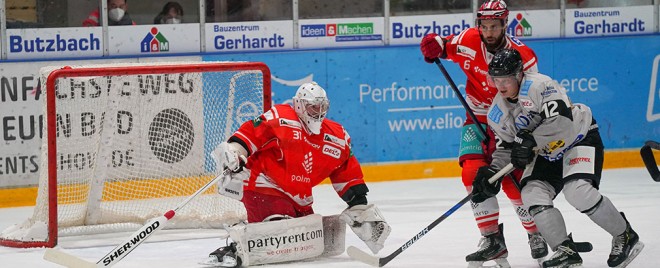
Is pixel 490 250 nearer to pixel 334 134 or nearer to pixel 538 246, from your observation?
pixel 538 246

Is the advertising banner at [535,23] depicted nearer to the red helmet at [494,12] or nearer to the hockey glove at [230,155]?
the red helmet at [494,12]

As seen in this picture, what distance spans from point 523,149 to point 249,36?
3.73 metres

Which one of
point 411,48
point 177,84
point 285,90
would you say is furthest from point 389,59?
point 177,84

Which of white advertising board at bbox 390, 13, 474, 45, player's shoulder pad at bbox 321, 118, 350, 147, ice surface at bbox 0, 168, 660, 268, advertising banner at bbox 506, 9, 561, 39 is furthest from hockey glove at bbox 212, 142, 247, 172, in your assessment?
advertising banner at bbox 506, 9, 561, 39

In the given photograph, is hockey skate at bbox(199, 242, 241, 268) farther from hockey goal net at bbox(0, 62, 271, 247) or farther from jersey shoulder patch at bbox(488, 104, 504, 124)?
jersey shoulder patch at bbox(488, 104, 504, 124)

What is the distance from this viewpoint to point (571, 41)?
30.2ft

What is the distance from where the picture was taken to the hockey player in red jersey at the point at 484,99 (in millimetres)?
5664

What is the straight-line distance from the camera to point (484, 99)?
5918mm

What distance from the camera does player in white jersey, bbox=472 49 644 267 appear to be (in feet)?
17.6

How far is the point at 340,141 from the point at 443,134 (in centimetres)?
309

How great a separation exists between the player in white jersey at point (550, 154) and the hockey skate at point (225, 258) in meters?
1.11

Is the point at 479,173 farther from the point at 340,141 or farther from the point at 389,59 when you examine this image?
the point at 389,59

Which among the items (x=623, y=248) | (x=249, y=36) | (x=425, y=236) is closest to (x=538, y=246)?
(x=623, y=248)

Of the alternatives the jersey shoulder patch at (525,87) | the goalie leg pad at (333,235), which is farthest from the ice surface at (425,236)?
the jersey shoulder patch at (525,87)
